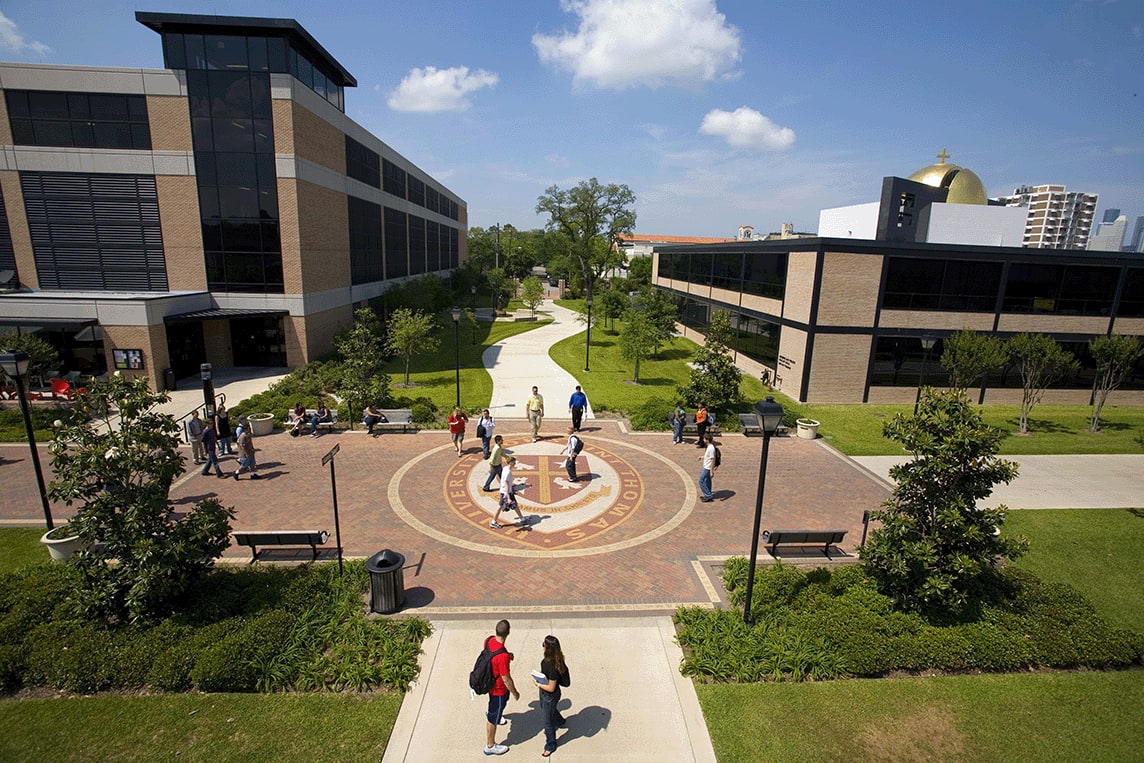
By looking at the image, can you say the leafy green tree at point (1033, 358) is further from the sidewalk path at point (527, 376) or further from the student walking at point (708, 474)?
the sidewalk path at point (527, 376)

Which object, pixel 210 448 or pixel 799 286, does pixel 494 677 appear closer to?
pixel 210 448

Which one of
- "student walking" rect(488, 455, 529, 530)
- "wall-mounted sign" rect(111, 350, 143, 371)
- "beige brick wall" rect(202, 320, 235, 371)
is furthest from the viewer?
"beige brick wall" rect(202, 320, 235, 371)

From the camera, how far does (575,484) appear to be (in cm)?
1588

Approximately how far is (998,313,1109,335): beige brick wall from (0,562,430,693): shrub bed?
29.8 meters

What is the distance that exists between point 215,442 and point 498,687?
12811mm

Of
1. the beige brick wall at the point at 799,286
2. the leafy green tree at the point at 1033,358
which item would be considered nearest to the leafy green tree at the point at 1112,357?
the leafy green tree at the point at 1033,358

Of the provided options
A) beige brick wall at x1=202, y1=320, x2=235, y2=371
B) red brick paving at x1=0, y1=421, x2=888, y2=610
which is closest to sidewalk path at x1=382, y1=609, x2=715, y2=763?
red brick paving at x1=0, y1=421, x2=888, y2=610

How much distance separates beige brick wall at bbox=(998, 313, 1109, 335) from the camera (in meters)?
26.7

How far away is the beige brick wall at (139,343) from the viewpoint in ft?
78.6

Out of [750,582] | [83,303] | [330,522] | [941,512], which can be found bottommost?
[330,522]

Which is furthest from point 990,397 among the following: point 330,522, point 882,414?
point 330,522

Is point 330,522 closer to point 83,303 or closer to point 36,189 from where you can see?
point 83,303

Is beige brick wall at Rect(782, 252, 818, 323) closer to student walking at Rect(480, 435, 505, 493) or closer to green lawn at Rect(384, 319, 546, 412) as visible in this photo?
green lawn at Rect(384, 319, 546, 412)

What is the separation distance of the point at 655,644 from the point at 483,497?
22.6ft
